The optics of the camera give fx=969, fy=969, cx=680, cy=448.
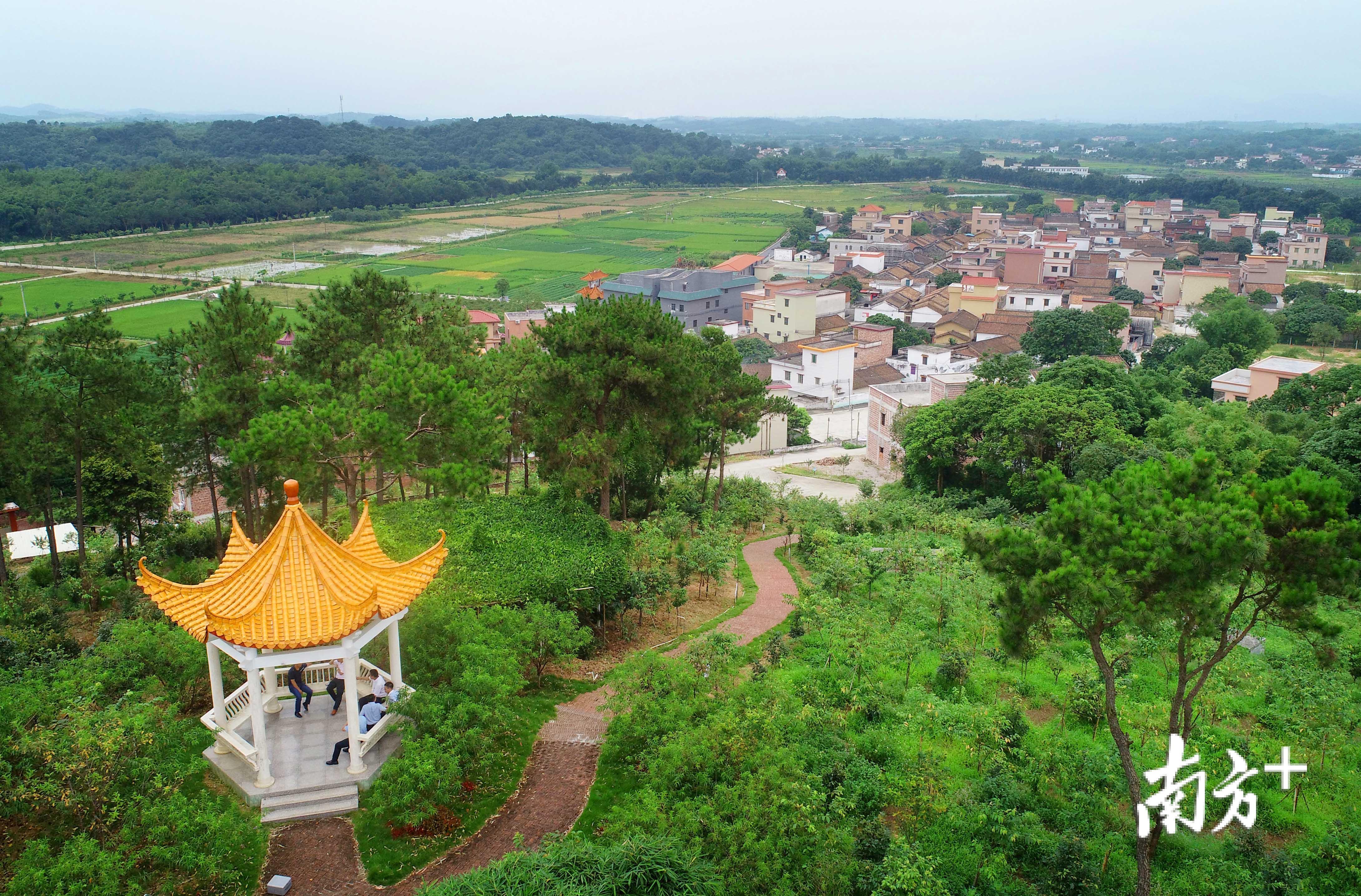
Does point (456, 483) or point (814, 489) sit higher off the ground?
point (456, 483)

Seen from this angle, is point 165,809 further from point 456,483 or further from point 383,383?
point 383,383

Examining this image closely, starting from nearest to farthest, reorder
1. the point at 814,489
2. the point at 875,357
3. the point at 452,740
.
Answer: the point at 452,740
the point at 814,489
the point at 875,357

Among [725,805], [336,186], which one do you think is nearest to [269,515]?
[725,805]

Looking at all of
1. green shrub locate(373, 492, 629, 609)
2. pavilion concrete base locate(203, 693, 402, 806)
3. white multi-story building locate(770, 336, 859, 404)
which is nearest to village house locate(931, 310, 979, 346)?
white multi-story building locate(770, 336, 859, 404)

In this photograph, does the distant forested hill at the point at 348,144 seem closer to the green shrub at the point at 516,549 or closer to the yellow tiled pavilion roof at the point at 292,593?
the green shrub at the point at 516,549

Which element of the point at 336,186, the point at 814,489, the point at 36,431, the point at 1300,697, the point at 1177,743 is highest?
the point at 336,186

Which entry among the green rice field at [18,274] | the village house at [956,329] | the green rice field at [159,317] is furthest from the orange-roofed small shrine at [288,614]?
the green rice field at [18,274]
